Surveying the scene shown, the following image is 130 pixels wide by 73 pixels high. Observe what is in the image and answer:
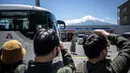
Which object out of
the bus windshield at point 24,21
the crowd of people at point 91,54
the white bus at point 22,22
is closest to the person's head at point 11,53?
the crowd of people at point 91,54

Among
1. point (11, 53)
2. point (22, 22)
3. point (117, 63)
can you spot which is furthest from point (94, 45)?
point (22, 22)

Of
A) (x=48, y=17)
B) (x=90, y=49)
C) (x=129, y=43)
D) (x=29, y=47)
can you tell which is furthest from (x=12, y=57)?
(x=48, y=17)

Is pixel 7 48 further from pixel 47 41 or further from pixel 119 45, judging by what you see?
pixel 119 45

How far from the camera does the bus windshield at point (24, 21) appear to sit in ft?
30.6

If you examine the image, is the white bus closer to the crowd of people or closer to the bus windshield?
the bus windshield

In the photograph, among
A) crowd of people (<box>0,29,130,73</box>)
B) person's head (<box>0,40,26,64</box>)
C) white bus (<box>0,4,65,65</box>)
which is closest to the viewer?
crowd of people (<box>0,29,130,73</box>)

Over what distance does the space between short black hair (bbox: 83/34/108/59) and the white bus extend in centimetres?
692

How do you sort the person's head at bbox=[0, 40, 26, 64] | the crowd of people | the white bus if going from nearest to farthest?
the crowd of people, the person's head at bbox=[0, 40, 26, 64], the white bus

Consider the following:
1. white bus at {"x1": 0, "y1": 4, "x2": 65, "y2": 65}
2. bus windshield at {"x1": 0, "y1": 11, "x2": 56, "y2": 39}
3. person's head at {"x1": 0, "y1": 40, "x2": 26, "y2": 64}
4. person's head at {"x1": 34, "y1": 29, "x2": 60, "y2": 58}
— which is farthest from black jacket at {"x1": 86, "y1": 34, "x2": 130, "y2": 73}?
bus windshield at {"x1": 0, "y1": 11, "x2": 56, "y2": 39}

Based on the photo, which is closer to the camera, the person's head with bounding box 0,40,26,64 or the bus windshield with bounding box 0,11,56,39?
the person's head with bounding box 0,40,26,64

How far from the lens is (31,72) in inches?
88.4

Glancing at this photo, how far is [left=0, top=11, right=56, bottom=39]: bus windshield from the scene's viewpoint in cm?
933

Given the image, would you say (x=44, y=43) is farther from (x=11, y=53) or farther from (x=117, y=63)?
(x=11, y=53)

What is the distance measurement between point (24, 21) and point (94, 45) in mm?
7446
